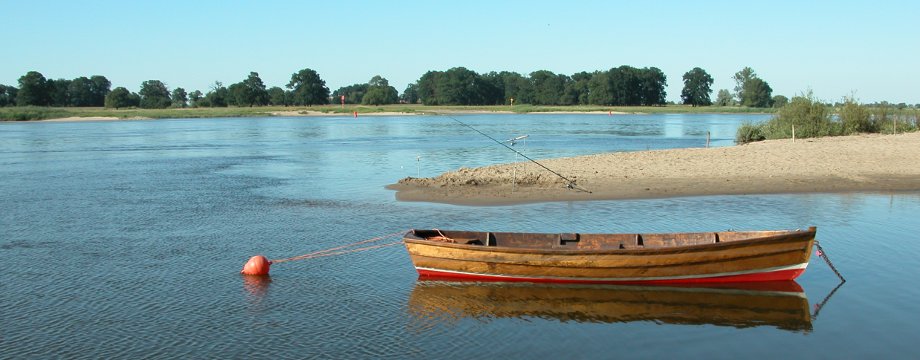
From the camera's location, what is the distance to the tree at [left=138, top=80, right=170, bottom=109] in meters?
174

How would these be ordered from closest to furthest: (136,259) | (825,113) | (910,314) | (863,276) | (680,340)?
(680,340)
(910,314)
(863,276)
(136,259)
(825,113)

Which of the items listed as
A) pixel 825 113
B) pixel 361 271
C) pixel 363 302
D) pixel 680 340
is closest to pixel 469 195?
pixel 361 271

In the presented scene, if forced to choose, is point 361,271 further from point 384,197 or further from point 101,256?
point 384,197

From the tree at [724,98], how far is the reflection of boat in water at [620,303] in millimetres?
174693

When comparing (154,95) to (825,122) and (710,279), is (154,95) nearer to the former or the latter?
(825,122)

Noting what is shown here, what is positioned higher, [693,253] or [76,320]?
[693,253]

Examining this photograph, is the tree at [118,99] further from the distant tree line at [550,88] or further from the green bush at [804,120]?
the green bush at [804,120]

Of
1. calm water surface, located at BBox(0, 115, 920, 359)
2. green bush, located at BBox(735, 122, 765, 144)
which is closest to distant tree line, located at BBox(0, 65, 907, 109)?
green bush, located at BBox(735, 122, 765, 144)

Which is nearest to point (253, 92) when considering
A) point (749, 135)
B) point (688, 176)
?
point (749, 135)

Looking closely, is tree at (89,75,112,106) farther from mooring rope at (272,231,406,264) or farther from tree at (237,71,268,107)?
mooring rope at (272,231,406,264)

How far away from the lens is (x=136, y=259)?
16766mm

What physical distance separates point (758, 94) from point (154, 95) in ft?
437

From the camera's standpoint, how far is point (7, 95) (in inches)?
6240

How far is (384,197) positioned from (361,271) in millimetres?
9850
